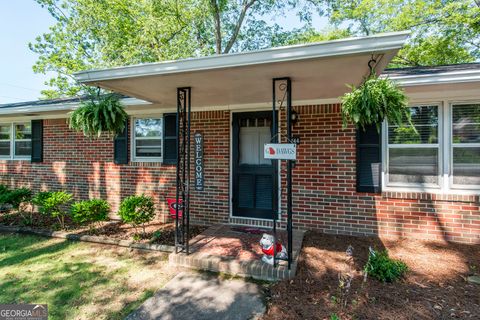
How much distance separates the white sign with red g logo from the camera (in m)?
2.95

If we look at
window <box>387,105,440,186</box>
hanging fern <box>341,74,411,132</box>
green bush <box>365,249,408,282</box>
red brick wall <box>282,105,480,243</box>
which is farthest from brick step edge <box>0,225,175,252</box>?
window <box>387,105,440,186</box>

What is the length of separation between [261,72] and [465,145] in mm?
3567

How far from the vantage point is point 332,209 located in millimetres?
4543

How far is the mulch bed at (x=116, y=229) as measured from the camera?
14.6 ft

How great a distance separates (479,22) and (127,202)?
14.0m

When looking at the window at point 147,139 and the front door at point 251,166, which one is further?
the window at point 147,139

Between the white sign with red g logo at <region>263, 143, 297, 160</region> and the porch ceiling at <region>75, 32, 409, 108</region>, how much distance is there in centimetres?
83

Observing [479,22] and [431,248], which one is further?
[479,22]

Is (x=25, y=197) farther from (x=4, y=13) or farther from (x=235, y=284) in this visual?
(x=4, y=13)

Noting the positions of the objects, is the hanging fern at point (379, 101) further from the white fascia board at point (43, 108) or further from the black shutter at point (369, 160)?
the white fascia board at point (43, 108)

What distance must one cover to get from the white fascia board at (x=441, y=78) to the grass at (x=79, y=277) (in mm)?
4045

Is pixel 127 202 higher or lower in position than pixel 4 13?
lower

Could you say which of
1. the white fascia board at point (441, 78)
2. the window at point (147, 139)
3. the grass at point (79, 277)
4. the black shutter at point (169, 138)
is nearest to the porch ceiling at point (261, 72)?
the white fascia board at point (441, 78)

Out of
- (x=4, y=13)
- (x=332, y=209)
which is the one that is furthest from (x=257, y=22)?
(x=332, y=209)
